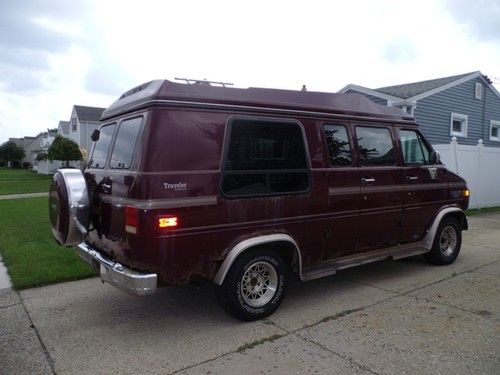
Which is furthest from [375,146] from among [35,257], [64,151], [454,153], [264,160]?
[64,151]

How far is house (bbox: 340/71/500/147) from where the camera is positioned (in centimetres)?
1761

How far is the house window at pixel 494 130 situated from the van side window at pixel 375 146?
1760 centimetres

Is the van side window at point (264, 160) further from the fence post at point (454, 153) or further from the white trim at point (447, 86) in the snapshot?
the white trim at point (447, 86)

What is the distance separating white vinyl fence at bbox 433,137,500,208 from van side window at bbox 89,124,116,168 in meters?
10.5

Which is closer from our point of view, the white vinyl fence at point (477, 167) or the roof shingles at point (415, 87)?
the white vinyl fence at point (477, 167)

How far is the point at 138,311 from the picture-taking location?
206 inches

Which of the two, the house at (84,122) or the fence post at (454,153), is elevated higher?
the house at (84,122)

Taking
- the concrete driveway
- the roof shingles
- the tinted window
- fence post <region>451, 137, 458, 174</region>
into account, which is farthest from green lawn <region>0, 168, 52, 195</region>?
the tinted window

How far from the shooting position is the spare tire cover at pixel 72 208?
463cm

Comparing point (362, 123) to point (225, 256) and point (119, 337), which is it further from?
point (119, 337)

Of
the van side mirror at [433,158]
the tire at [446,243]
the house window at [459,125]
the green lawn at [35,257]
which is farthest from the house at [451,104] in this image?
the green lawn at [35,257]

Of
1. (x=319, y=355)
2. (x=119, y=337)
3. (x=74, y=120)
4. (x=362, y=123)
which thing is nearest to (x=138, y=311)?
(x=119, y=337)

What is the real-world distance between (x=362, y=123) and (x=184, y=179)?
2.69 m

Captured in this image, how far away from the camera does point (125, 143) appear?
4.75 metres
